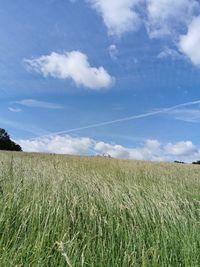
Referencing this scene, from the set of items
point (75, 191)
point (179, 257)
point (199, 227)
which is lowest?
point (179, 257)

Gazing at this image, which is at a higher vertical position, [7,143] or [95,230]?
[7,143]

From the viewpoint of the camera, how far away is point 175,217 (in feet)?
13.9

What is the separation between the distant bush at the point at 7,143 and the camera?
50234mm

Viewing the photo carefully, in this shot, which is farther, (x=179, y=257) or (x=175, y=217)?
(x=175, y=217)

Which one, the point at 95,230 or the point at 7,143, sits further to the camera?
the point at 7,143

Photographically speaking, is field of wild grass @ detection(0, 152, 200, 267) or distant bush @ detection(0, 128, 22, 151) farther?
distant bush @ detection(0, 128, 22, 151)

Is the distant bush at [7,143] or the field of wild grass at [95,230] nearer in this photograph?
the field of wild grass at [95,230]

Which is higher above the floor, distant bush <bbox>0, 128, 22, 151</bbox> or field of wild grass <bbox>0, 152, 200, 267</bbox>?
distant bush <bbox>0, 128, 22, 151</bbox>

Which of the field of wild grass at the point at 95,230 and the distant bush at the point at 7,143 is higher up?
the distant bush at the point at 7,143

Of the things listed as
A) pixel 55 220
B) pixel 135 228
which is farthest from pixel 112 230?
pixel 55 220

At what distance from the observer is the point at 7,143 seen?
2037 inches

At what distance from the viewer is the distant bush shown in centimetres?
5023

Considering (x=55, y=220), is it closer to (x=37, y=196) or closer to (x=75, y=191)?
(x=37, y=196)

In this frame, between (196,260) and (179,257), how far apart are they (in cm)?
22
